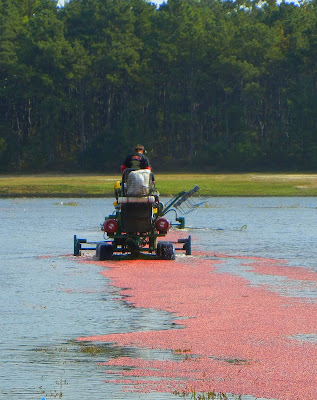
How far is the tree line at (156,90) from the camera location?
318 feet

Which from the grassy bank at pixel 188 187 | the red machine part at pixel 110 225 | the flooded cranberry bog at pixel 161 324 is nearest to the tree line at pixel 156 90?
the grassy bank at pixel 188 187

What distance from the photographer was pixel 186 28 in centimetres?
9812

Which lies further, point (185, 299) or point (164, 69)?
point (164, 69)

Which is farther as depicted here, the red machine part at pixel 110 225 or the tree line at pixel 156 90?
the tree line at pixel 156 90

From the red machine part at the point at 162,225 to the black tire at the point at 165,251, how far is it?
0.85 metres

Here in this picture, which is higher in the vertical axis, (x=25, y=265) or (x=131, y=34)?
(x=131, y=34)

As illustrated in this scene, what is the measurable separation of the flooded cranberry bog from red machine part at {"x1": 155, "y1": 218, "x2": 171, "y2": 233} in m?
0.88

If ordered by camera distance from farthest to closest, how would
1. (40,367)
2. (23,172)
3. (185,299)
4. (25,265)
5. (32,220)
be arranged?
(23,172), (32,220), (25,265), (185,299), (40,367)

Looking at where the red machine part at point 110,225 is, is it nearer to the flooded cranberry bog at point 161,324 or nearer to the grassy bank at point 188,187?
the flooded cranberry bog at point 161,324

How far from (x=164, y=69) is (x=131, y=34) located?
16.0 ft

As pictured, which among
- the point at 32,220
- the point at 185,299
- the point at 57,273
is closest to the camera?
the point at 185,299

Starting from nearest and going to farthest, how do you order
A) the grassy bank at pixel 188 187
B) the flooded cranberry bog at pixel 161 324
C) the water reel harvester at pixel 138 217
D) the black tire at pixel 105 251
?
the flooded cranberry bog at pixel 161 324 < the water reel harvester at pixel 138 217 < the black tire at pixel 105 251 < the grassy bank at pixel 188 187

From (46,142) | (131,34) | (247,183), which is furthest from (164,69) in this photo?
(247,183)

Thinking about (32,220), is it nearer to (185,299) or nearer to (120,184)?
(120,184)
